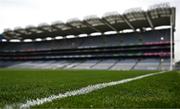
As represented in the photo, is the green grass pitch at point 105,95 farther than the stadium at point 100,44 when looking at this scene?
No

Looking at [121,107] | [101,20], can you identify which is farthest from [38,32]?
[121,107]

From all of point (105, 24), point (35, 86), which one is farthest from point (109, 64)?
point (35, 86)

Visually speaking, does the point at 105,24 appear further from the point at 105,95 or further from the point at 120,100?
the point at 120,100

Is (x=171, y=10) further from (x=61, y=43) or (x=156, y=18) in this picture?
(x=61, y=43)

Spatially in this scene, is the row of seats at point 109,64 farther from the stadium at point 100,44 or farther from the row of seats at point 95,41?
the row of seats at point 95,41

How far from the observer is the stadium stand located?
60.2m

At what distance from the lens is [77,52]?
7638 centimetres

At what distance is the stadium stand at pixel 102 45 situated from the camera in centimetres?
6016

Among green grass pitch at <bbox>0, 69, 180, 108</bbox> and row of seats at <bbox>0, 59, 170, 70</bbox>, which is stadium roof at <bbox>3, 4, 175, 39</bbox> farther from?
green grass pitch at <bbox>0, 69, 180, 108</bbox>

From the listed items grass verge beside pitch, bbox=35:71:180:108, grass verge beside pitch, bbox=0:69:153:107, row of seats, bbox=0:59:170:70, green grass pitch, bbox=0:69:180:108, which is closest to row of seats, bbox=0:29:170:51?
row of seats, bbox=0:59:170:70

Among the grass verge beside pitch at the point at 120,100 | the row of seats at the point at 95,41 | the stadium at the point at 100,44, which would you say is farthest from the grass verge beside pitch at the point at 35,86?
the row of seats at the point at 95,41

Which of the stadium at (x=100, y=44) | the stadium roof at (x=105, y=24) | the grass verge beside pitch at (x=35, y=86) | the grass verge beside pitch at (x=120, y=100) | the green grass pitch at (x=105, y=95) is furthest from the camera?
the stadium at (x=100, y=44)

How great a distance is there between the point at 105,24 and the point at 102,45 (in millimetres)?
8755

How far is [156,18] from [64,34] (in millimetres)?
30697
